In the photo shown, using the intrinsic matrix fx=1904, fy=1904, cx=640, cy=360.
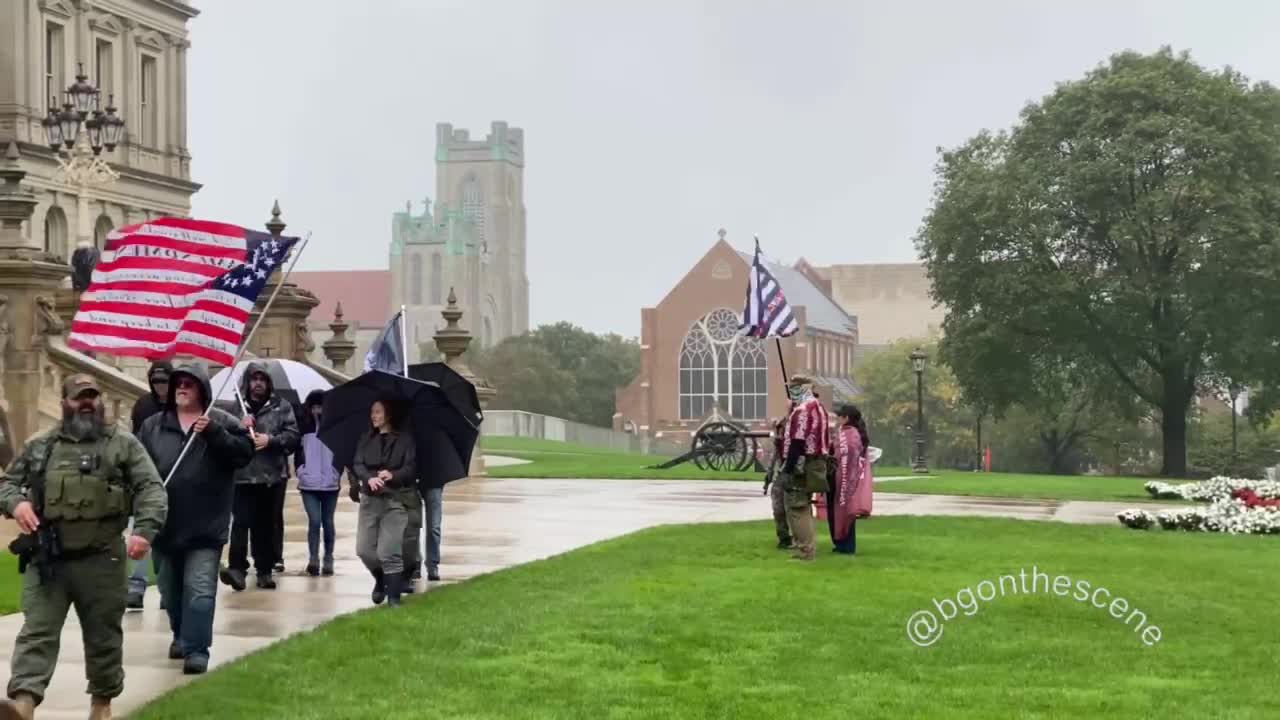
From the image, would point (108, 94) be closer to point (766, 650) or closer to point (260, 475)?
point (260, 475)

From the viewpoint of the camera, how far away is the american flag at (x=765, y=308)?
101 feet

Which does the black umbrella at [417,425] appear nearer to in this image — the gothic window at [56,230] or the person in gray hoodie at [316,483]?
the person in gray hoodie at [316,483]

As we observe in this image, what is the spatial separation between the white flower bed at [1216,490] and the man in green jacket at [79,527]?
22189 millimetres

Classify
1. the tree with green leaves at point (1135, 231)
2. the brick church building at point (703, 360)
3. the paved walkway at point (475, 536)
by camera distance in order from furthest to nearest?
the brick church building at point (703, 360)
the tree with green leaves at point (1135, 231)
the paved walkway at point (475, 536)

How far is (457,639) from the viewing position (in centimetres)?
1238

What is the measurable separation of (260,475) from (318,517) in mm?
1546

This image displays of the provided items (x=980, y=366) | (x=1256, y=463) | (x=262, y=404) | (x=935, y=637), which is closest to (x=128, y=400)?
(x=262, y=404)

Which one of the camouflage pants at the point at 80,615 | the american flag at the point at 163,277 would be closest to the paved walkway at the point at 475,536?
the camouflage pants at the point at 80,615

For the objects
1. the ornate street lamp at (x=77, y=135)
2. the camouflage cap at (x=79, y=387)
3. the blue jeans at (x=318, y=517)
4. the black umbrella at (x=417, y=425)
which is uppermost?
the ornate street lamp at (x=77, y=135)

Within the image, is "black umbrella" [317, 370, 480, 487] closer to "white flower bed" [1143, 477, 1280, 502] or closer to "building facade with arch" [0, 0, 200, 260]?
"white flower bed" [1143, 477, 1280, 502]

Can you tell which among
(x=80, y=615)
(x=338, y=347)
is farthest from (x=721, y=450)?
(x=80, y=615)

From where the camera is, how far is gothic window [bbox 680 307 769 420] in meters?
111

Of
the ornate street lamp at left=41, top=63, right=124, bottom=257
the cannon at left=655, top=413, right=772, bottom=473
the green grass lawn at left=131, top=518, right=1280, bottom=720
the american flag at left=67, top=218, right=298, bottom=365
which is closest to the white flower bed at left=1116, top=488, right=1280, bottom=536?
the green grass lawn at left=131, top=518, right=1280, bottom=720

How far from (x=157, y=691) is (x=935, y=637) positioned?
506cm
